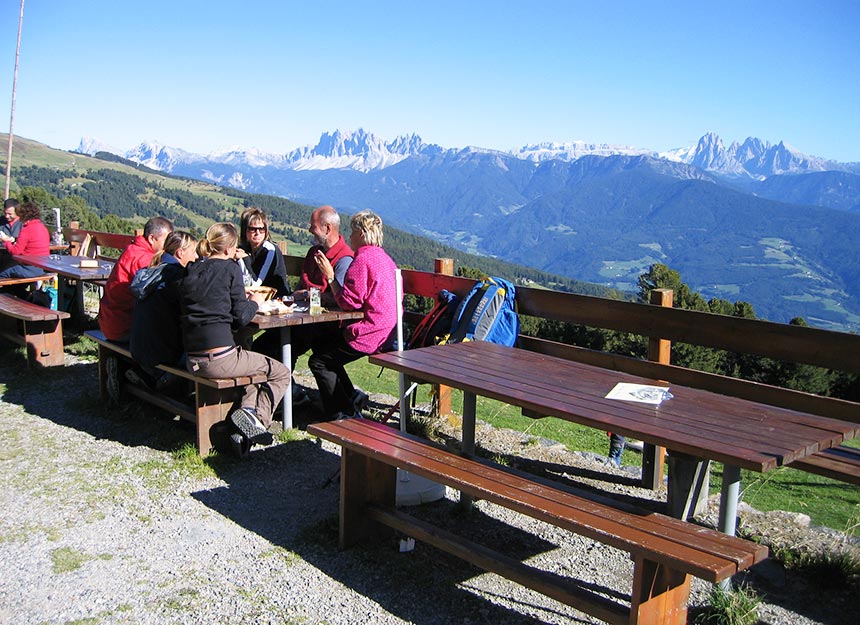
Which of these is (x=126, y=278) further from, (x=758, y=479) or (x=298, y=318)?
(x=758, y=479)

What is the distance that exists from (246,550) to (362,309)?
7.28 feet

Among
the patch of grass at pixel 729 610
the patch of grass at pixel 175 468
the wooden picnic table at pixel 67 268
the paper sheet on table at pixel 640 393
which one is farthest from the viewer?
the wooden picnic table at pixel 67 268

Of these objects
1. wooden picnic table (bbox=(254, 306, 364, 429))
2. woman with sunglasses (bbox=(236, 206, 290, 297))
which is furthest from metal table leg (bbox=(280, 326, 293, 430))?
woman with sunglasses (bbox=(236, 206, 290, 297))

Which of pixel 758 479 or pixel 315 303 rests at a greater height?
pixel 315 303

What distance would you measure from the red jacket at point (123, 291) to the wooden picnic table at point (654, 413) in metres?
2.43

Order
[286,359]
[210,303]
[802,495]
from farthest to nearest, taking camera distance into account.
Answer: [802,495], [286,359], [210,303]

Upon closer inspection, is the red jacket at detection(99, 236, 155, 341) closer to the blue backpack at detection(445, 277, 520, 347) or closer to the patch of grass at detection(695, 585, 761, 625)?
the blue backpack at detection(445, 277, 520, 347)

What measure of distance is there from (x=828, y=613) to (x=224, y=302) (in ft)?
12.0

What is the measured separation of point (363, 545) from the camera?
3.81m

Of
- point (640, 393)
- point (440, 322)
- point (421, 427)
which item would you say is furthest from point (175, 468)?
point (640, 393)

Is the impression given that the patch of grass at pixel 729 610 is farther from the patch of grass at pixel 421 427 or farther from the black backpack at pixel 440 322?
the black backpack at pixel 440 322

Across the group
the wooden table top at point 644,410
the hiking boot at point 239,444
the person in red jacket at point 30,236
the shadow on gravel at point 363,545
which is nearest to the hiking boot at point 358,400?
the shadow on gravel at point 363,545

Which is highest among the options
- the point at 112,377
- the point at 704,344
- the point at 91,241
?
the point at 91,241

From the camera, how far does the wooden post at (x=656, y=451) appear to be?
15.7 feet
